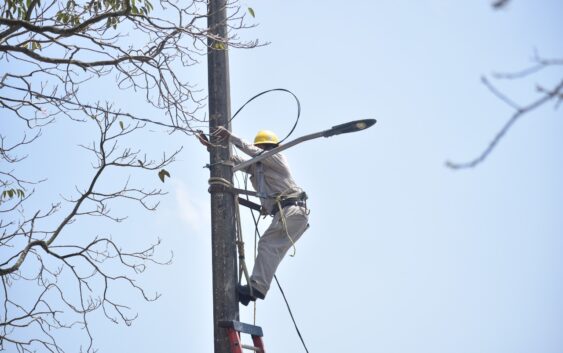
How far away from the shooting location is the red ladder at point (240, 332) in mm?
5215

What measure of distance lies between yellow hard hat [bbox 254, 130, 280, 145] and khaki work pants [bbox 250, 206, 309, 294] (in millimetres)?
693

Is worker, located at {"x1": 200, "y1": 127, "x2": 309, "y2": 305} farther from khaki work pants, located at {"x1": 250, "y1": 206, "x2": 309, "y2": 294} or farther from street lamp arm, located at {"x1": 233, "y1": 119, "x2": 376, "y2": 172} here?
street lamp arm, located at {"x1": 233, "y1": 119, "x2": 376, "y2": 172}

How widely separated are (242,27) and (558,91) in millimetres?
4713

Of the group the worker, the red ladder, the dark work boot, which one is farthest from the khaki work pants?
the red ladder

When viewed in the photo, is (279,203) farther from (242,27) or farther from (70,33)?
(70,33)

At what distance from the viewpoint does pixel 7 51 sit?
17.8ft

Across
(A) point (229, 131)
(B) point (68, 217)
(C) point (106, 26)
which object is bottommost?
(B) point (68, 217)

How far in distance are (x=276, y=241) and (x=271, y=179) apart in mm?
542

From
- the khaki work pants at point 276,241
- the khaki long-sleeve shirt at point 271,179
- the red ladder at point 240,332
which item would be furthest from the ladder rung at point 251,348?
the khaki long-sleeve shirt at point 271,179

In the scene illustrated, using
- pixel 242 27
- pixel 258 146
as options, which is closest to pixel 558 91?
pixel 242 27

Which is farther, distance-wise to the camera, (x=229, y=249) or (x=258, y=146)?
(x=258, y=146)

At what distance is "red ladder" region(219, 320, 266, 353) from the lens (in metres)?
5.21

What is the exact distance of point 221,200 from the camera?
5.63m

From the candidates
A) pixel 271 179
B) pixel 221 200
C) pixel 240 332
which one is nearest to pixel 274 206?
pixel 271 179
